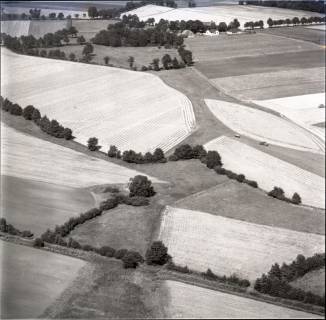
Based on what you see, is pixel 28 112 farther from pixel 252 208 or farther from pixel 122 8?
pixel 252 208

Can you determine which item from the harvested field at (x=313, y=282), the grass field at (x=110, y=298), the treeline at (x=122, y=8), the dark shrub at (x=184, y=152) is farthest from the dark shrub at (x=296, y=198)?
the treeline at (x=122, y=8)

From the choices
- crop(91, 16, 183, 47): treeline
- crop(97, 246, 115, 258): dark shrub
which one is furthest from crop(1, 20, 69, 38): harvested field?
crop(97, 246, 115, 258): dark shrub

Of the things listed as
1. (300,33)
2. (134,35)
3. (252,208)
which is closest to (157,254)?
(252,208)

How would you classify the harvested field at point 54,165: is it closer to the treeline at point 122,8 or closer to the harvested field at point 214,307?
the harvested field at point 214,307

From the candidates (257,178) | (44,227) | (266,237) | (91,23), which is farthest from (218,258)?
(91,23)

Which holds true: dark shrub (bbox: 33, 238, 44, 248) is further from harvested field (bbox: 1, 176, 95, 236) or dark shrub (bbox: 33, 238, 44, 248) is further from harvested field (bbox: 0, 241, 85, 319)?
harvested field (bbox: 1, 176, 95, 236)

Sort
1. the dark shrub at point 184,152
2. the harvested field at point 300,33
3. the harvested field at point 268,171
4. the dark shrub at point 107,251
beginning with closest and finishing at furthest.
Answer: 1. the harvested field at point 268,171
2. the dark shrub at point 107,251
3. the dark shrub at point 184,152
4. the harvested field at point 300,33
